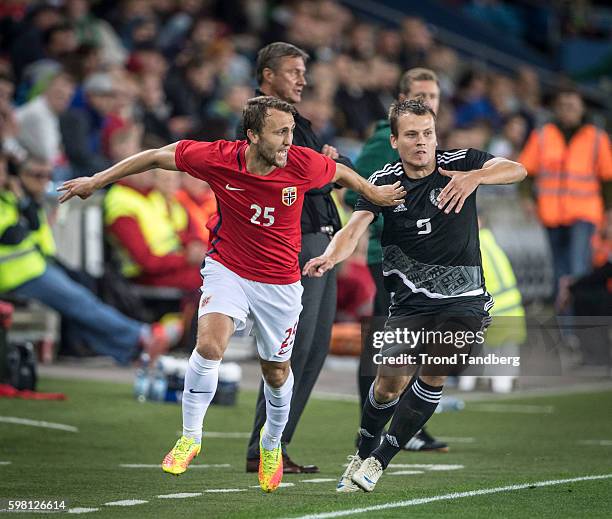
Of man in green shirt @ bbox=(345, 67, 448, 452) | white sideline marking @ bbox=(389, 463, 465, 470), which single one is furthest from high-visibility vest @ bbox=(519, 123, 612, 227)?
white sideline marking @ bbox=(389, 463, 465, 470)

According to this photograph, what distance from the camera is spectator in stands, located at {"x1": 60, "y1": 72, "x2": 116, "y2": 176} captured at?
1575 cm

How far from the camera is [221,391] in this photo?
12438mm

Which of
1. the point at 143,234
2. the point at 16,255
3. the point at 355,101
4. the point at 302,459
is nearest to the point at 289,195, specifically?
the point at 302,459

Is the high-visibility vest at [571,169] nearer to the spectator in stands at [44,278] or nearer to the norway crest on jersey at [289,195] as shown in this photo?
the spectator in stands at [44,278]

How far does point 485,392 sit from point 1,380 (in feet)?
15.8

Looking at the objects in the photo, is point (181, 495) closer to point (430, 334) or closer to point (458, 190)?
point (430, 334)

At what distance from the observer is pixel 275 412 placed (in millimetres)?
8008

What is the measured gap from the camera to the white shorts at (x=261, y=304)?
7773mm

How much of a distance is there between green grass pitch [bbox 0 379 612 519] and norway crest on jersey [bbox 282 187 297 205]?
1559 millimetres

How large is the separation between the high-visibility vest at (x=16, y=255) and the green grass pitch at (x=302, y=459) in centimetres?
123

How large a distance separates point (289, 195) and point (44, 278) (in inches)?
273

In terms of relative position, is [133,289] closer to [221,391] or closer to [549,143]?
[221,391]

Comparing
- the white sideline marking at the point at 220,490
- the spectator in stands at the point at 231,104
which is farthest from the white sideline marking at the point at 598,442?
the spectator in stands at the point at 231,104

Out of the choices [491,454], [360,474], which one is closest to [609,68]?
[491,454]
